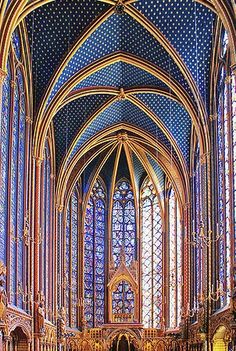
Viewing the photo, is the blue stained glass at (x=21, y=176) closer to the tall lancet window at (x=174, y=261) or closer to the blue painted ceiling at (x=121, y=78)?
the blue painted ceiling at (x=121, y=78)

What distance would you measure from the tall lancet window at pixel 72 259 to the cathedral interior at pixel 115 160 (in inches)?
5.1

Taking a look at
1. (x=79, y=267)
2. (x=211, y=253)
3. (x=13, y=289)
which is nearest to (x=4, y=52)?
(x=13, y=289)

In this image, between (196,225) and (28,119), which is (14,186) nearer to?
(28,119)

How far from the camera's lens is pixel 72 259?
156 ft

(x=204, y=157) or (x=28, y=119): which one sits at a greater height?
(x=28, y=119)

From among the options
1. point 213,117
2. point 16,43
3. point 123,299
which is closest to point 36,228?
point 16,43

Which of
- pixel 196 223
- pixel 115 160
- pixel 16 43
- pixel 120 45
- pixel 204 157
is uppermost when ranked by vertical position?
pixel 120 45

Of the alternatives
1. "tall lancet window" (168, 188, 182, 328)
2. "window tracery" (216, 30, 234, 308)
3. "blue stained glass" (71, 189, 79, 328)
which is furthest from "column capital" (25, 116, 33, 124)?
"tall lancet window" (168, 188, 182, 328)

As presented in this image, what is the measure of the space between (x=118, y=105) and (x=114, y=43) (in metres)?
7.35

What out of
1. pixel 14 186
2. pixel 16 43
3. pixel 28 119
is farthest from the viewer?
pixel 28 119

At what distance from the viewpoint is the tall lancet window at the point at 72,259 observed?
46219mm

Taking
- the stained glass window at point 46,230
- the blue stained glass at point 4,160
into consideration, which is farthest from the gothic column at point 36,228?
the blue stained glass at point 4,160

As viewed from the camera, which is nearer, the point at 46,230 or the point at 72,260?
the point at 46,230

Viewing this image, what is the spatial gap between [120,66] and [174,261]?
14.6 meters
